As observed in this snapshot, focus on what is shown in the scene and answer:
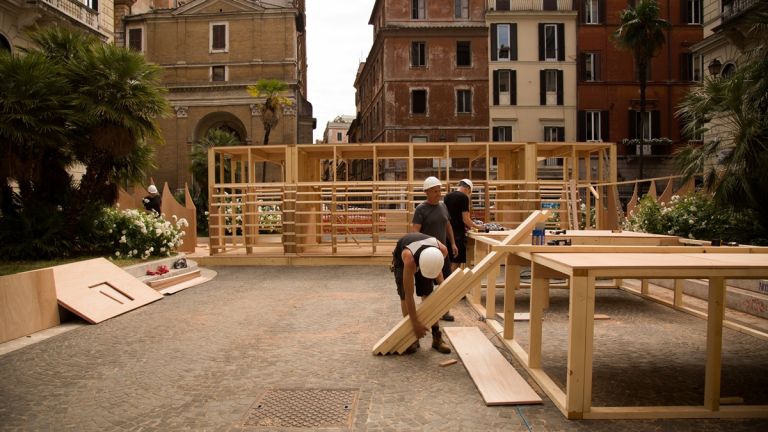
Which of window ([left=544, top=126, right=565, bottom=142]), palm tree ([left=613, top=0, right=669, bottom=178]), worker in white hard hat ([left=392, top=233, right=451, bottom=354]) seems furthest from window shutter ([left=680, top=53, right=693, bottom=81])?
worker in white hard hat ([left=392, top=233, right=451, bottom=354])

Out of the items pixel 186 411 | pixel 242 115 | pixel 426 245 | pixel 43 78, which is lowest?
pixel 186 411

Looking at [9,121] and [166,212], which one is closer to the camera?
[9,121]

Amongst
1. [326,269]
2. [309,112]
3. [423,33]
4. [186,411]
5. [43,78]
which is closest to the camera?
[186,411]

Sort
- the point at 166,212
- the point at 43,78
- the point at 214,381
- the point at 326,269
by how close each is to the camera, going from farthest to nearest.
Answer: the point at 166,212 < the point at 326,269 < the point at 43,78 < the point at 214,381

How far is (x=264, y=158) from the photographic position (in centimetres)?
1761

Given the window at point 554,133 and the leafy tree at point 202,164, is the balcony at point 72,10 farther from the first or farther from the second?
the window at point 554,133

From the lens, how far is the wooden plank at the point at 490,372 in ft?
15.2

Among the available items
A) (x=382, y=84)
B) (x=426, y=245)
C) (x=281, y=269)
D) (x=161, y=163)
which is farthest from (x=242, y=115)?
(x=426, y=245)

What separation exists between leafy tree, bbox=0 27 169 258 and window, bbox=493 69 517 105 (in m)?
28.9

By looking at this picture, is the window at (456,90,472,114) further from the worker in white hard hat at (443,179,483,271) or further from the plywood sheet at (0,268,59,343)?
the plywood sheet at (0,268,59,343)

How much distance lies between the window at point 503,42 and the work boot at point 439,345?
116 ft

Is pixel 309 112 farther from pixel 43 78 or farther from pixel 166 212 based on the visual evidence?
pixel 43 78

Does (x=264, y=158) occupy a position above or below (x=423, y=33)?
below

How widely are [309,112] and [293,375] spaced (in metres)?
47.6
